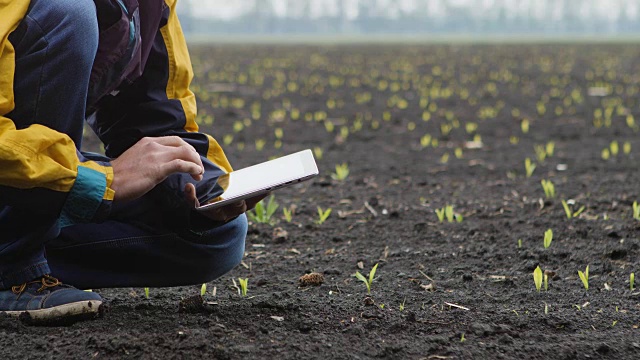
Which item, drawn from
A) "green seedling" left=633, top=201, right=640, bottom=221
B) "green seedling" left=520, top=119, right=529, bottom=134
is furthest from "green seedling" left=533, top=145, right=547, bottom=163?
"green seedling" left=633, top=201, right=640, bottom=221

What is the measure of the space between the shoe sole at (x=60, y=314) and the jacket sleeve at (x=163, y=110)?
0.43 metres

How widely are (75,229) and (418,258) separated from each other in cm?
170

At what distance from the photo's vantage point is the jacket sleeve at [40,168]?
7.28 feet

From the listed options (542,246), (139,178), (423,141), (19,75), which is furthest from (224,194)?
(423,141)

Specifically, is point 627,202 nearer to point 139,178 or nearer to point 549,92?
point 139,178

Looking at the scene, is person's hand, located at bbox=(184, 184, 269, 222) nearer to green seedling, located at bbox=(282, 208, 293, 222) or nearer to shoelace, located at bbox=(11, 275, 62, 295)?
shoelace, located at bbox=(11, 275, 62, 295)

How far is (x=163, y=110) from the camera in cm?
297

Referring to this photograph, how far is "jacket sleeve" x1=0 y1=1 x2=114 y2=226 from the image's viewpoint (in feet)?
7.28

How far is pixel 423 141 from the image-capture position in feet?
25.1

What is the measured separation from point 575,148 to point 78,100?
578 centimetres

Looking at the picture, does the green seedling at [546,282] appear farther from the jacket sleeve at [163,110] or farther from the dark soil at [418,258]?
the jacket sleeve at [163,110]

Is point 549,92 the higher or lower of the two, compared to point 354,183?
lower

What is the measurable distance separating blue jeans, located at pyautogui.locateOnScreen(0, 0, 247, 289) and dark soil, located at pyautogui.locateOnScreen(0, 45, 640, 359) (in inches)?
6.5

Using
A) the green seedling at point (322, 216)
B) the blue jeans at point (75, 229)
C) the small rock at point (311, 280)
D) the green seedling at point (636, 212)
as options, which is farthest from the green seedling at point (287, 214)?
the green seedling at point (636, 212)
